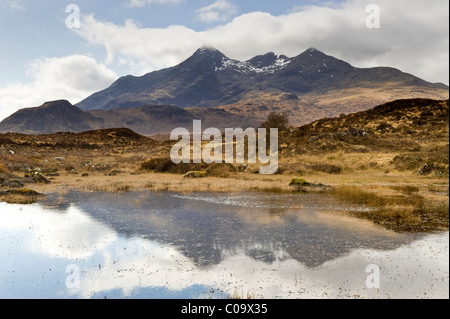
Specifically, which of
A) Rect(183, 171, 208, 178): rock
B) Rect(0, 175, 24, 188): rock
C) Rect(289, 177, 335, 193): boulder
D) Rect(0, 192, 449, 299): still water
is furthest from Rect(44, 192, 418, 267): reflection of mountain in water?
Rect(183, 171, 208, 178): rock

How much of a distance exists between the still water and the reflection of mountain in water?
0.05 m

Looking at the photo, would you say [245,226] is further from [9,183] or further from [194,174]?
[194,174]

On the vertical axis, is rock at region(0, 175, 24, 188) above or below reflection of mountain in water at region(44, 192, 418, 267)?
above

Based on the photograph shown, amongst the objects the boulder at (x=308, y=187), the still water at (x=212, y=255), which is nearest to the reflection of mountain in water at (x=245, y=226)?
the still water at (x=212, y=255)

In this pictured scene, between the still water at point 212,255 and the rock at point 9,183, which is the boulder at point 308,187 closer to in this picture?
the still water at point 212,255

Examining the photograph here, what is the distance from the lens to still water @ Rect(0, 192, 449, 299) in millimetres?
9891

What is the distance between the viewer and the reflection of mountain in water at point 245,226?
13.4 metres

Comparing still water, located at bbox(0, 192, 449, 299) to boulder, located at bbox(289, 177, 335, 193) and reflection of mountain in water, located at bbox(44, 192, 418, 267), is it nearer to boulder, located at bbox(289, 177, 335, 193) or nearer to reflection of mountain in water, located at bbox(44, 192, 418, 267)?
reflection of mountain in water, located at bbox(44, 192, 418, 267)

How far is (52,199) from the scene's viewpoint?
25156 mm

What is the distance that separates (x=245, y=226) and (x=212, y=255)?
4.77m

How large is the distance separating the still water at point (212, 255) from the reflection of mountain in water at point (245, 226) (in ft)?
0.17

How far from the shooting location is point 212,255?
12.9 m

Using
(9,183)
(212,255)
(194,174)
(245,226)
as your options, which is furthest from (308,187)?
(9,183)
